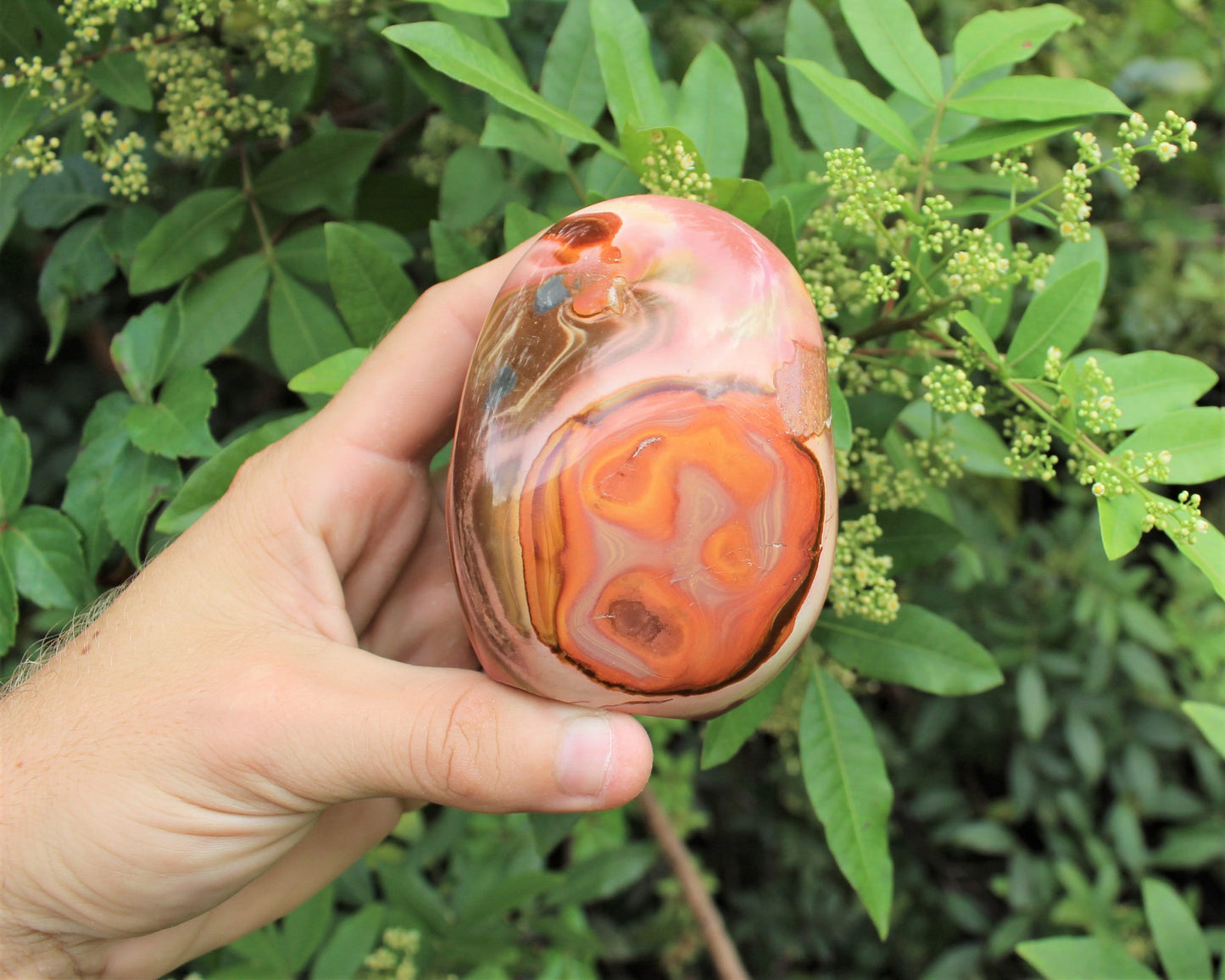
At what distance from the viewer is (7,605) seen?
4.33ft

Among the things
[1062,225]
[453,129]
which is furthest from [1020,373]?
[453,129]

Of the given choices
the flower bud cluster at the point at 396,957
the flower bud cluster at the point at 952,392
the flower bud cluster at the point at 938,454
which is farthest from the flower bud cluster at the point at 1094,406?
the flower bud cluster at the point at 396,957

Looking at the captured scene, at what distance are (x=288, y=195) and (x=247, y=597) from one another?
750mm

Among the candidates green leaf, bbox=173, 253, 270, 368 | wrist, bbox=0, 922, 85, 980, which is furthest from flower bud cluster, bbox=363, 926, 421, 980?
green leaf, bbox=173, 253, 270, 368

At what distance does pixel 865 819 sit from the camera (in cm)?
130

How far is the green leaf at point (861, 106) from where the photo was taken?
46.3 inches

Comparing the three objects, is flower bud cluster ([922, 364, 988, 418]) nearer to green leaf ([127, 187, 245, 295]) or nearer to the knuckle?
the knuckle

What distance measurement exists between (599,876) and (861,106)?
161 cm

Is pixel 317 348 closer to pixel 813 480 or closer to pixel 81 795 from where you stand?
pixel 81 795

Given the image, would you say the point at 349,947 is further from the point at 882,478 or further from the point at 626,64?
the point at 626,64

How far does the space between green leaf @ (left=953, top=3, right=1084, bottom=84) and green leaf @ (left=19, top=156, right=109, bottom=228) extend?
57.0 inches

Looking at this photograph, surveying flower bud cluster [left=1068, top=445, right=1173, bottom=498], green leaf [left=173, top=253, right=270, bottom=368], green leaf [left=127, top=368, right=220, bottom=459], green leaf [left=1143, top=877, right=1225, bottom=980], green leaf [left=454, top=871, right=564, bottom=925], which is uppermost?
green leaf [left=173, top=253, right=270, bottom=368]

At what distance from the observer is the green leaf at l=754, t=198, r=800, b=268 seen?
1118 mm

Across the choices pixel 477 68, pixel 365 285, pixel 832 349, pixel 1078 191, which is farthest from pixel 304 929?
pixel 1078 191
